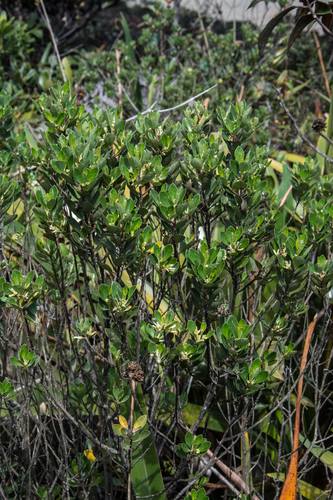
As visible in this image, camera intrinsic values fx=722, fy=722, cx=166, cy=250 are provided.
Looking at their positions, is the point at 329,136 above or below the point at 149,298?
above

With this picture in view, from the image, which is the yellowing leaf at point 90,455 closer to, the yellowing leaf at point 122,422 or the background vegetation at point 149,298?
the background vegetation at point 149,298

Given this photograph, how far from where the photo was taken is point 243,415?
1.63 meters

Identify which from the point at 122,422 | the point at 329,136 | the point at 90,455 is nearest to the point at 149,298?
the point at 90,455

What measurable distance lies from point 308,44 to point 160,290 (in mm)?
4482

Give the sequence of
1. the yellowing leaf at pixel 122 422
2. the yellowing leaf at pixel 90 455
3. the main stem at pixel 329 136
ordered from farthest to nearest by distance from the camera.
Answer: the main stem at pixel 329 136 → the yellowing leaf at pixel 90 455 → the yellowing leaf at pixel 122 422

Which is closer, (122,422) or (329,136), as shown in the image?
(122,422)

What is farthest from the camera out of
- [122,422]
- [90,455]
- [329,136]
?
[329,136]

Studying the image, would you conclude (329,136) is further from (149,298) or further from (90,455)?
(90,455)

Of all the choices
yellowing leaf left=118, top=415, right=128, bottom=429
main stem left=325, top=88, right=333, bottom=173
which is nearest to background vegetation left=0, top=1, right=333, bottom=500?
yellowing leaf left=118, top=415, right=128, bottom=429

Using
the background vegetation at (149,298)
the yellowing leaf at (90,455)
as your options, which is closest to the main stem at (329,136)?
the background vegetation at (149,298)

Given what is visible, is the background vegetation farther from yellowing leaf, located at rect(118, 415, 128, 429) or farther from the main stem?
the main stem

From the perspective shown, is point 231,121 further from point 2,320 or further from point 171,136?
point 2,320

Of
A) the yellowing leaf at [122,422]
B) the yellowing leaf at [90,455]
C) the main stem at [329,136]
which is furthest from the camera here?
the main stem at [329,136]

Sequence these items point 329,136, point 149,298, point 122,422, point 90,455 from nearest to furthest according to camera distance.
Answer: point 122,422 < point 90,455 < point 149,298 < point 329,136
